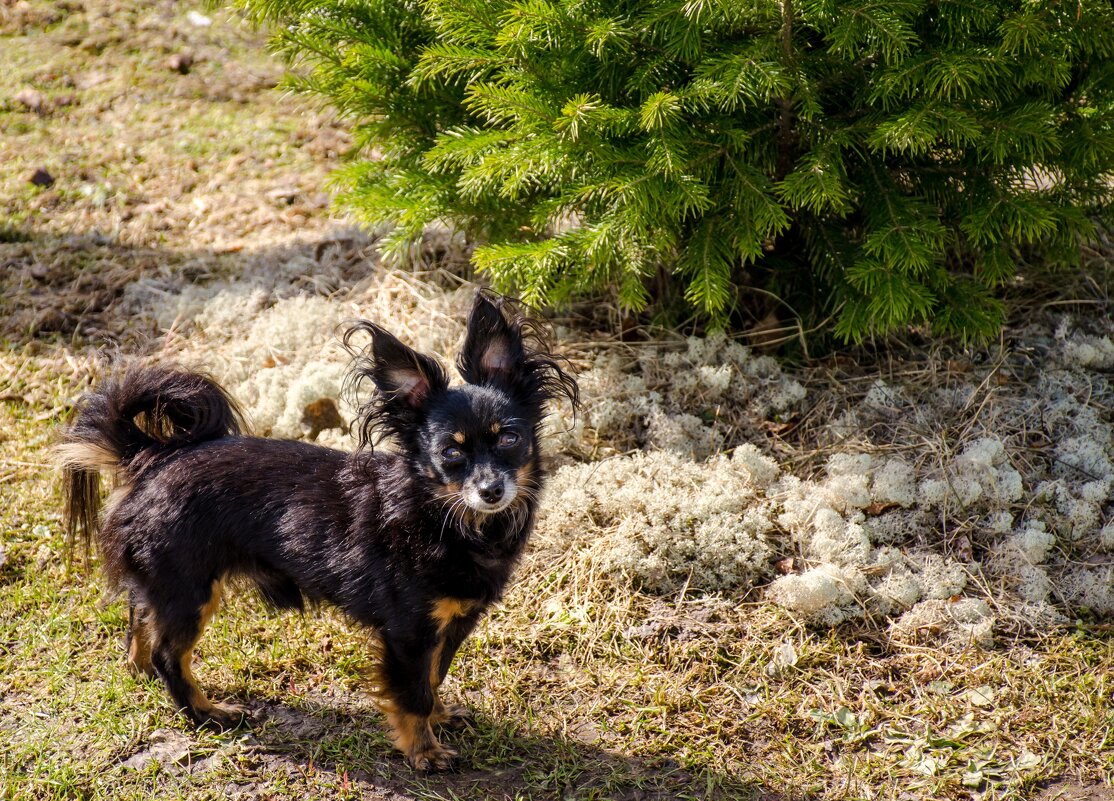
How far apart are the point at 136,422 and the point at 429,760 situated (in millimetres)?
1650

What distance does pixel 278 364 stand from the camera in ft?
17.7

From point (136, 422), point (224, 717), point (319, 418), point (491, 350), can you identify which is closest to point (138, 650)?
point (224, 717)

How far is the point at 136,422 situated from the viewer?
3.74 m

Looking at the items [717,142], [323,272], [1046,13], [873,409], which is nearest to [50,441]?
[323,272]

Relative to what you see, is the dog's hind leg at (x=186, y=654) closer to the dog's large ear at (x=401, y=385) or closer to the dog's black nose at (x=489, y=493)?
the dog's large ear at (x=401, y=385)

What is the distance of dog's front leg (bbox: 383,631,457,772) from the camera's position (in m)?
3.39

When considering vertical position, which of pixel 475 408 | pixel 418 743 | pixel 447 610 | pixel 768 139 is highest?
pixel 768 139

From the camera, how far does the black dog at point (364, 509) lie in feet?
11.1

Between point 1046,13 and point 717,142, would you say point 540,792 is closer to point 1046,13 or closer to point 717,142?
point 717,142

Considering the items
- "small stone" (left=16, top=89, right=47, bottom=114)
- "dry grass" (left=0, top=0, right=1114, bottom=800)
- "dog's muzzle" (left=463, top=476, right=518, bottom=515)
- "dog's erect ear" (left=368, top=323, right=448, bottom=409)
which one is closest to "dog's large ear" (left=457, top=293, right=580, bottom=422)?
"dog's erect ear" (left=368, top=323, right=448, bottom=409)

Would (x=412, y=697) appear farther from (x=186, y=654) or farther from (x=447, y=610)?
(x=186, y=654)

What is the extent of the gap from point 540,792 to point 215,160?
539cm

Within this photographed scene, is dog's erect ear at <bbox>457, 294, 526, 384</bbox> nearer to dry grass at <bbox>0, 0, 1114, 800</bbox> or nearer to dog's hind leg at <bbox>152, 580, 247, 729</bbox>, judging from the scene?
dry grass at <bbox>0, 0, 1114, 800</bbox>

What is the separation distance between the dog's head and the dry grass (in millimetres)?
869
